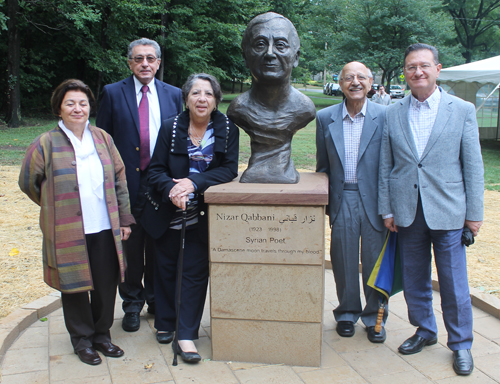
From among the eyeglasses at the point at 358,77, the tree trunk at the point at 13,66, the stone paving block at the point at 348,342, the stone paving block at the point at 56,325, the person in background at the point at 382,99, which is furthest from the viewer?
the tree trunk at the point at 13,66

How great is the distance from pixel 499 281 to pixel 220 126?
10.4 ft

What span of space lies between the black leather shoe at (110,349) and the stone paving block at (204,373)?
0.42 meters

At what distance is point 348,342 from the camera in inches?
141

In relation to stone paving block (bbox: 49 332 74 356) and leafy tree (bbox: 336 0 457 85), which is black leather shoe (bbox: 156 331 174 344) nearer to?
stone paving block (bbox: 49 332 74 356)

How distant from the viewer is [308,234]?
3.09 meters

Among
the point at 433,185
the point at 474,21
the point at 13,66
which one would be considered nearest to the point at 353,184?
the point at 433,185

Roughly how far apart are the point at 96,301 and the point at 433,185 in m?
2.37

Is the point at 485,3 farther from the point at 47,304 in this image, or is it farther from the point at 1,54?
the point at 47,304

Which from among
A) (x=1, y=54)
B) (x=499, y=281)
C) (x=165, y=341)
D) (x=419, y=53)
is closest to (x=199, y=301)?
(x=165, y=341)

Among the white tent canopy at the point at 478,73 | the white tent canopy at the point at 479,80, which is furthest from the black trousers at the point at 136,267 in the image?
the white tent canopy at the point at 478,73

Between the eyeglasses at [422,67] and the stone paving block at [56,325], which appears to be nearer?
the eyeglasses at [422,67]

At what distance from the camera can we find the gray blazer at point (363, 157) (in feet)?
11.3

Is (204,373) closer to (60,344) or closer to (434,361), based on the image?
(60,344)

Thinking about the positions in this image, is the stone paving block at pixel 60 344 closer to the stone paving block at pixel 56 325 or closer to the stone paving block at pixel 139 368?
the stone paving block at pixel 56 325
